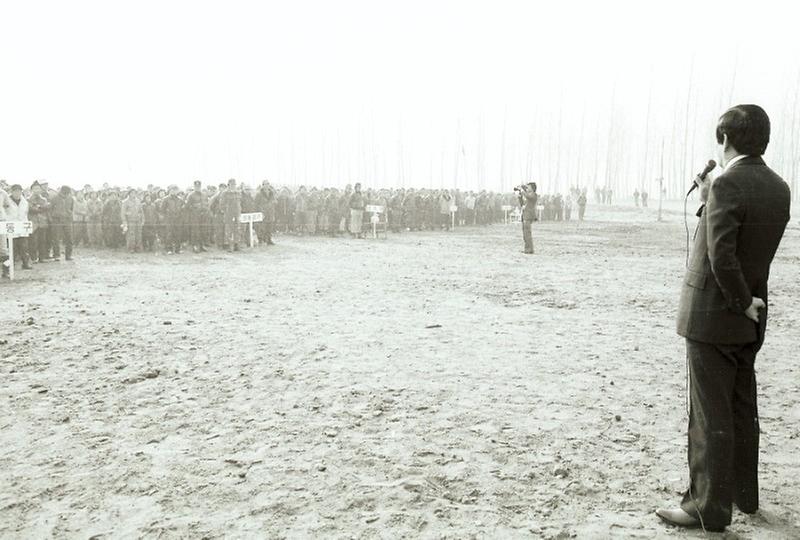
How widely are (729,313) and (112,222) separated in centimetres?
2046

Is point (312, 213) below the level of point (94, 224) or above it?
above

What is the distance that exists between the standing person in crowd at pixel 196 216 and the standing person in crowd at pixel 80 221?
11.5 feet

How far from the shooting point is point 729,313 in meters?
3.37

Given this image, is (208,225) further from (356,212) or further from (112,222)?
(356,212)

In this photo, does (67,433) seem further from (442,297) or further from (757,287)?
(442,297)

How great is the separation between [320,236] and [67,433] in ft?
71.1

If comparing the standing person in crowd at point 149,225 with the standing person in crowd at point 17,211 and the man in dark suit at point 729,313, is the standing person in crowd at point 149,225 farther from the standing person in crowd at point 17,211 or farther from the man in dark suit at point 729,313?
the man in dark suit at point 729,313

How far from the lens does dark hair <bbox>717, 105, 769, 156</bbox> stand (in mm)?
3354

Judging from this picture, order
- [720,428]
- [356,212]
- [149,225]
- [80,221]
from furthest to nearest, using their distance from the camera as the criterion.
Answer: [356,212] → [80,221] → [149,225] → [720,428]

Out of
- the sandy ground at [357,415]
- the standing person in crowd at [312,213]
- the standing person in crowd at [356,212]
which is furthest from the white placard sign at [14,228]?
the standing person in crowd at [312,213]

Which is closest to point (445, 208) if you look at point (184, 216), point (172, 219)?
point (184, 216)

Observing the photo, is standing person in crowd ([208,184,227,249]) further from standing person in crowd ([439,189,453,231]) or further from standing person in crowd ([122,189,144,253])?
standing person in crowd ([439,189,453,231])

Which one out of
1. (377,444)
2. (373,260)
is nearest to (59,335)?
(377,444)

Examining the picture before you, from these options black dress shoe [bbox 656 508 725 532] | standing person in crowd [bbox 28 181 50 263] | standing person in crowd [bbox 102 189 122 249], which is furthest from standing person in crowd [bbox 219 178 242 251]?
black dress shoe [bbox 656 508 725 532]
